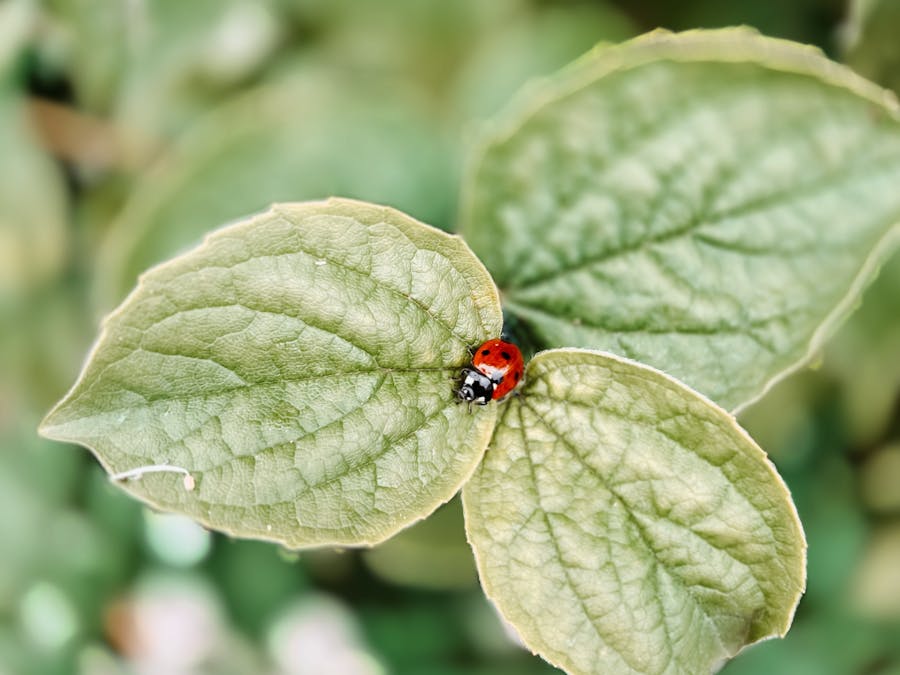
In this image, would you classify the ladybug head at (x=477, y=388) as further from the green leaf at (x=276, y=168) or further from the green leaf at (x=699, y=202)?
the green leaf at (x=276, y=168)

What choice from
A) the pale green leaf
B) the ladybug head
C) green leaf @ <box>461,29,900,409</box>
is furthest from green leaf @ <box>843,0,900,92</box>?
the pale green leaf

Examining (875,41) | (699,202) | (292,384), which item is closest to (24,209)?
(292,384)

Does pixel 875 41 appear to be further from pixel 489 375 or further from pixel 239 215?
pixel 239 215

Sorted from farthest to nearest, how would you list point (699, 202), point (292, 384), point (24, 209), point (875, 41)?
1. point (24, 209)
2. point (875, 41)
3. point (699, 202)
4. point (292, 384)

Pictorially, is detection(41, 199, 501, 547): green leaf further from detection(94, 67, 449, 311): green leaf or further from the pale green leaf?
the pale green leaf

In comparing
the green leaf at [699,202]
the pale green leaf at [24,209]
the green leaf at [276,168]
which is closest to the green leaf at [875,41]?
the green leaf at [699,202]

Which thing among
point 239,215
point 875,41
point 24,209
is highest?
point 875,41
